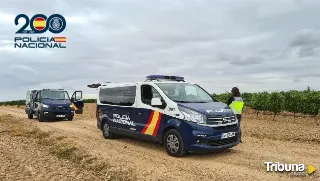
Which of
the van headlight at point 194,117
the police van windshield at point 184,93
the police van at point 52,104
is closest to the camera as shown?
the van headlight at point 194,117

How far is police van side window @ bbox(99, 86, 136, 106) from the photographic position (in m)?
10.9

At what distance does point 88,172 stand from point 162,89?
3.33 m

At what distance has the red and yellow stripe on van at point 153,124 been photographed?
9477 millimetres

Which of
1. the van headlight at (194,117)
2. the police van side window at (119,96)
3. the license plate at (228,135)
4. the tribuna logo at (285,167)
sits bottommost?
the tribuna logo at (285,167)

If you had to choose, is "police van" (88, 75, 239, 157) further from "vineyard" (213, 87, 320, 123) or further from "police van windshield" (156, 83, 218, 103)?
"vineyard" (213, 87, 320, 123)

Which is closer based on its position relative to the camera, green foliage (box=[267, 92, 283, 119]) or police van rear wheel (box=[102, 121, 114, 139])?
police van rear wheel (box=[102, 121, 114, 139])

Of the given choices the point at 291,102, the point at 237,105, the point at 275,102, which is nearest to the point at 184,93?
the point at 237,105

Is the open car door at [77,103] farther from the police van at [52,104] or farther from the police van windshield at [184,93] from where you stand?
the police van windshield at [184,93]

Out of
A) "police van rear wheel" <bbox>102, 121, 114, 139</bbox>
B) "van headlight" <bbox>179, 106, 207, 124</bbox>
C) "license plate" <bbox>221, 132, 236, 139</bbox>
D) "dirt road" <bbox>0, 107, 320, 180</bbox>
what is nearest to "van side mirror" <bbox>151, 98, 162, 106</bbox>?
"van headlight" <bbox>179, 106, 207, 124</bbox>

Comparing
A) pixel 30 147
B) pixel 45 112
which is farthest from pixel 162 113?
pixel 45 112

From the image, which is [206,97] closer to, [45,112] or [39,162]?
[39,162]

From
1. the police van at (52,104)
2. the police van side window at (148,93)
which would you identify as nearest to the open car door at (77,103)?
the police van at (52,104)

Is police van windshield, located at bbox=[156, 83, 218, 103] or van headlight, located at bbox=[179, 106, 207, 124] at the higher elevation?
police van windshield, located at bbox=[156, 83, 218, 103]

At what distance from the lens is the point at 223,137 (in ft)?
28.6
